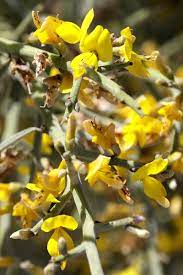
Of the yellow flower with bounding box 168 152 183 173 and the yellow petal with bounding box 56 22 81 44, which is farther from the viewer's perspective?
the yellow flower with bounding box 168 152 183 173

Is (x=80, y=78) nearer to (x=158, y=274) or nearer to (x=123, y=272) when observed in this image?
(x=158, y=274)

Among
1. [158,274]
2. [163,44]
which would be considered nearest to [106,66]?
[158,274]

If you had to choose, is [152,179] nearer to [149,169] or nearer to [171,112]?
[149,169]

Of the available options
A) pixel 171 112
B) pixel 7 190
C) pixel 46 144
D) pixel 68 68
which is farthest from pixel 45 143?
pixel 68 68

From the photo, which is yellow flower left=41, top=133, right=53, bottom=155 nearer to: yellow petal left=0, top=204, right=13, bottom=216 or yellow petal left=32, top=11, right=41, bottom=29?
yellow petal left=0, top=204, right=13, bottom=216

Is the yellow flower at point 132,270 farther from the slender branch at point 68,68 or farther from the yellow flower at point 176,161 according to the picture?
the slender branch at point 68,68

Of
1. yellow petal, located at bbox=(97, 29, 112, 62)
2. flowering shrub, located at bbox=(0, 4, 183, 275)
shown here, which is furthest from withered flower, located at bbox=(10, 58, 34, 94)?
yellow petal, located at bbox=(97, 29, 112, 62)

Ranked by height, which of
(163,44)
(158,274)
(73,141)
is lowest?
(158,274)
